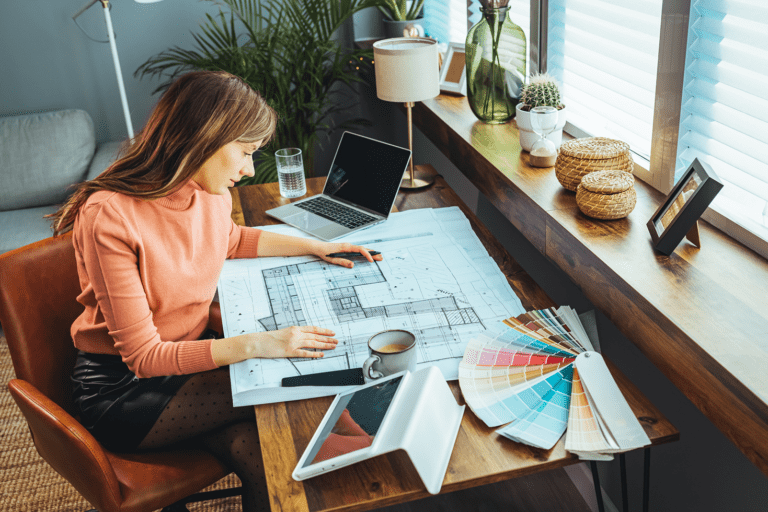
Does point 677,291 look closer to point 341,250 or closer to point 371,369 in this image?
point 371,369

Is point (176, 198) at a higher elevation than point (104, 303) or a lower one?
higher

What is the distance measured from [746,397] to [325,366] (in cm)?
61

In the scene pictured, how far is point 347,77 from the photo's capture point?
2.73m

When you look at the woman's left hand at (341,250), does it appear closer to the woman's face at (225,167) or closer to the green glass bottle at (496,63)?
the woman's face at (225,167)

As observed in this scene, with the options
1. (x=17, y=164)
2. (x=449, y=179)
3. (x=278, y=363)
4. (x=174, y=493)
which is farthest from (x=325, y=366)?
(x=17, y=164)

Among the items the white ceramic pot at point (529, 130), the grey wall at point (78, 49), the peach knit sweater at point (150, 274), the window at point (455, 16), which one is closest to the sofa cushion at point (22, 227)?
the grey wall at point (78, 49)

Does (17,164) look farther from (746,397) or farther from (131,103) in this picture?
(746,397)

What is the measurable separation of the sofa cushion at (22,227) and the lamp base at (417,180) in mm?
1647

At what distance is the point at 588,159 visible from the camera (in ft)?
3.99

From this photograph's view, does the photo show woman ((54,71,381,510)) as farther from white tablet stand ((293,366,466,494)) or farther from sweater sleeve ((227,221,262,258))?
white tablet stand ((293,366,466,494))

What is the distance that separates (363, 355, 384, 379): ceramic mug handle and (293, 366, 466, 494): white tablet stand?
6 cm

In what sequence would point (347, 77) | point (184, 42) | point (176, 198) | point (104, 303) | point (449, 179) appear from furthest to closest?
1. point (184, 42)
2. point (347, 77)
3. point (449, 179)
4. point (176, 198)
5. point (104, 303)

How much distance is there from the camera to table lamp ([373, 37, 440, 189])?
163 cm

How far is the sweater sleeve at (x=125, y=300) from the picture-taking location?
3.70 ft
